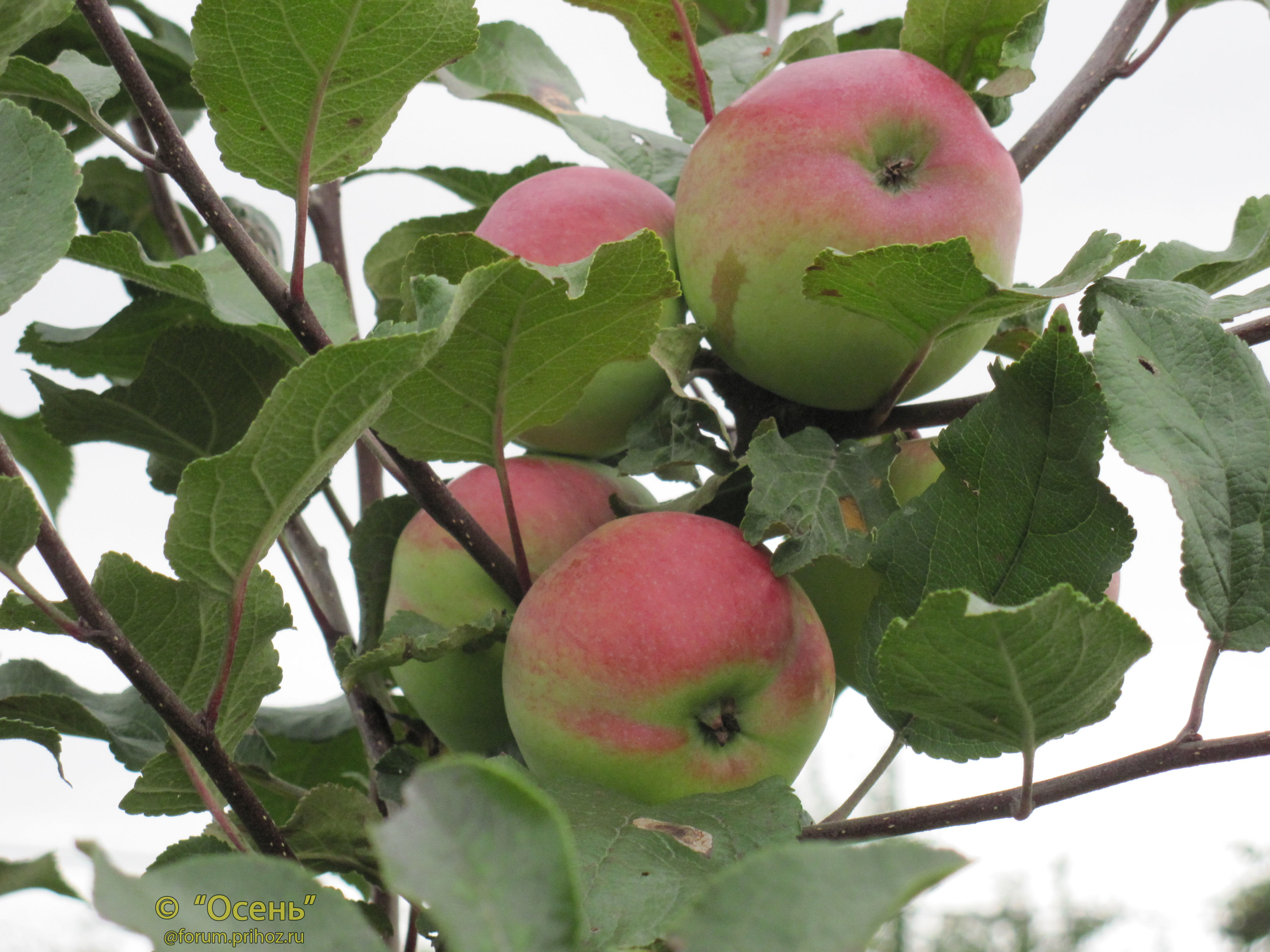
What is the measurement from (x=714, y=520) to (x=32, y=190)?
29 centimetres

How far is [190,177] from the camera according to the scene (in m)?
0.42

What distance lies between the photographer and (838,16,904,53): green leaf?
0.67 meters

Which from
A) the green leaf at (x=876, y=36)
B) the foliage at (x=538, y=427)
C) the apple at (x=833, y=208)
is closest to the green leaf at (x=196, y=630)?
the foliage at (x=538, y=427)

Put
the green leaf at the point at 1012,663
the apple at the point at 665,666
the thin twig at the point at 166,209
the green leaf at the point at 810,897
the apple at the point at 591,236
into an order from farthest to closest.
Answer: the thin twig at the point at 166,209
the apple at the point at 591,236
the apple at the point at 665,666
the green leaf at the point at 1012,663
the green leaf at the point at 810,897

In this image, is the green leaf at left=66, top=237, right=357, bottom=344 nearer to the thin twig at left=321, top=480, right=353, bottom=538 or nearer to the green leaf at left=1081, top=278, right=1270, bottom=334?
the thin twig at left=321, top=480, right=353, bottom=538

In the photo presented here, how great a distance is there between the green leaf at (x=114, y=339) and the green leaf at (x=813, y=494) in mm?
317

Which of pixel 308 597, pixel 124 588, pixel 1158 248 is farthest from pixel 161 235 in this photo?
pixel 1158 248

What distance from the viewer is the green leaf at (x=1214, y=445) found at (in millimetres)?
401

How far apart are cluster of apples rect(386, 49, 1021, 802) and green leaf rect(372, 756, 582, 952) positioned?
0.24 m

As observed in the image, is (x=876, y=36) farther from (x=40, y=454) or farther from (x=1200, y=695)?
(x=40, y=454)

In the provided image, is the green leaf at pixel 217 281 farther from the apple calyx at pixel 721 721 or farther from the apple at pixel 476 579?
the apple calyx at pixel 721 721

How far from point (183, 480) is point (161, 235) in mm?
552

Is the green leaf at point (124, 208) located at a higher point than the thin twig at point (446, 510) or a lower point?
higher

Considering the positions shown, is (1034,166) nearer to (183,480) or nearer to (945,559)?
(945,559)
